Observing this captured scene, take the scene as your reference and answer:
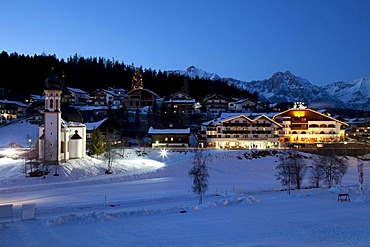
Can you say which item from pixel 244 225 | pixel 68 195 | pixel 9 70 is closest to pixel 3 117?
pixel 9 70

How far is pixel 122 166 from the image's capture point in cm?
4647

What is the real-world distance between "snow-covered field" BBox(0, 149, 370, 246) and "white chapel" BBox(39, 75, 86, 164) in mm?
2195

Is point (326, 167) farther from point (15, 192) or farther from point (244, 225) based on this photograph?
point (15, 192)

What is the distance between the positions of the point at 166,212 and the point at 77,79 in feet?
391

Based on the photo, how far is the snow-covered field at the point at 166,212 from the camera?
1689cm

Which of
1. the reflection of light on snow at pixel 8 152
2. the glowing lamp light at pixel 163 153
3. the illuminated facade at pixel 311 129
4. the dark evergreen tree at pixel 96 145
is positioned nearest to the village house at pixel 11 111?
the reflection of light on snow at pixel 8 152

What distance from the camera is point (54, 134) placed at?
43.8 metres

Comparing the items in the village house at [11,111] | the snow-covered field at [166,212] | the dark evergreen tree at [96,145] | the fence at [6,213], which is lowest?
the snow-covered field at [166,212]

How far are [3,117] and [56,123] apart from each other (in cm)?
4632

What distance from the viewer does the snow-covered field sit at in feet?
55.4

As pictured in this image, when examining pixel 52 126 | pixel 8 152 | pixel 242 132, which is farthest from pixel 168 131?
pixel 8 152

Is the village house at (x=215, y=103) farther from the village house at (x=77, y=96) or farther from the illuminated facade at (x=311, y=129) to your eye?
the village house at (x=77, y=96)

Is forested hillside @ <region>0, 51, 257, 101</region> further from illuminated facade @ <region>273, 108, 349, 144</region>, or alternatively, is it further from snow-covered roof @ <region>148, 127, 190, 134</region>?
snow-covered roof @ <region>148, 127, 190, 134</region>

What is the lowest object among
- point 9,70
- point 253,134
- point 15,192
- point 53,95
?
point 15,192
